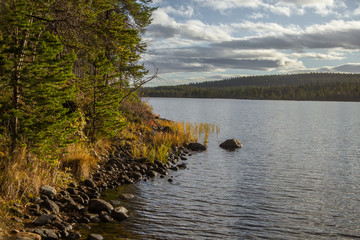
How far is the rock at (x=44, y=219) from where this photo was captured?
791cm

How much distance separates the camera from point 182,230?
8.82 meters

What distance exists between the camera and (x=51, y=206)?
344 inches

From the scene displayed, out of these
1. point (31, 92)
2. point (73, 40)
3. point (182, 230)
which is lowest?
point (182, 230)

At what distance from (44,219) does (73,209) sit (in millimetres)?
1288

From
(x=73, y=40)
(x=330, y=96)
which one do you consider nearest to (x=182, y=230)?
(x=73, y=40)

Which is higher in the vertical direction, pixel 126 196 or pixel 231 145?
pixel 231 145

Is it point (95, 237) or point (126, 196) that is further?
point (126, 196)

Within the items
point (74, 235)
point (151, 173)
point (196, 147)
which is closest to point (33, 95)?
point (74, 235)

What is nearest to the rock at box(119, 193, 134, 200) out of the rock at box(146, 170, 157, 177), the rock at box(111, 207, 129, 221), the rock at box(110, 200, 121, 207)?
the rock at box(110, 200, 121, 207)

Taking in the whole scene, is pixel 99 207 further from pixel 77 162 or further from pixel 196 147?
pixel 196 147

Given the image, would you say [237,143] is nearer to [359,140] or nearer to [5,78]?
[359,140]

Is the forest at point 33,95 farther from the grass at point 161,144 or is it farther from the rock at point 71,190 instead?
the grass at point 161,144

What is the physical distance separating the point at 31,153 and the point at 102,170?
3.88 meters

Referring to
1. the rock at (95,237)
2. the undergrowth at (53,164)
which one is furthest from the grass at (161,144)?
the rock at (95,237)
